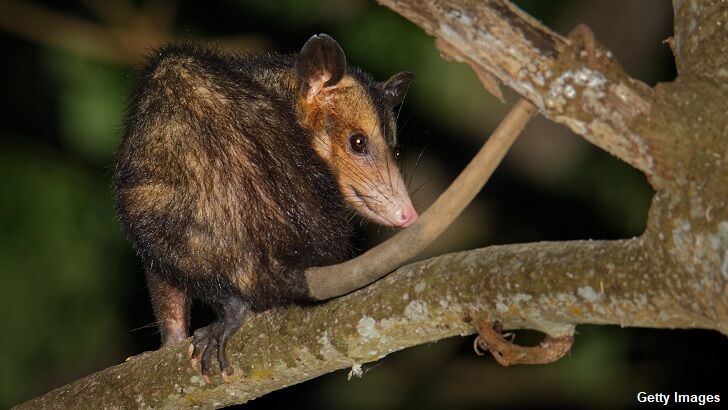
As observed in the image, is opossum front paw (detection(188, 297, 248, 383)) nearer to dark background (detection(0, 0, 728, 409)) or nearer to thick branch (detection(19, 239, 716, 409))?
thick branch (detection(19, 239, 716, 409))

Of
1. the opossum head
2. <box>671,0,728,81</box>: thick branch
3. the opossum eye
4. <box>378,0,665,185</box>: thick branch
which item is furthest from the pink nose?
<box>378,0,665,185</box>: thick branch

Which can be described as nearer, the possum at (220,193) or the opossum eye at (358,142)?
the possum at (220,193)

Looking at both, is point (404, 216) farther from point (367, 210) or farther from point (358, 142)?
point (358, 142)

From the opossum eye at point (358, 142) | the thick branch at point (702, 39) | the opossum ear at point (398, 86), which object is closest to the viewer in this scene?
the thick branch at point (702, 39)

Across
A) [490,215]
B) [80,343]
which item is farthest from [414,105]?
[80,343]

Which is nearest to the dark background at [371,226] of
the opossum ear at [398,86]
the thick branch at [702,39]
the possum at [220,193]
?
the opossum ear at [398,86]

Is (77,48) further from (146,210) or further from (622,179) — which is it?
(622,179)

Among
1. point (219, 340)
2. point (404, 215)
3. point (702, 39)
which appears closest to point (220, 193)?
point (219, 340)

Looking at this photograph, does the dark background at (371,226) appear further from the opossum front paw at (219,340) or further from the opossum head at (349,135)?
the opossum front paw at (219,340)
